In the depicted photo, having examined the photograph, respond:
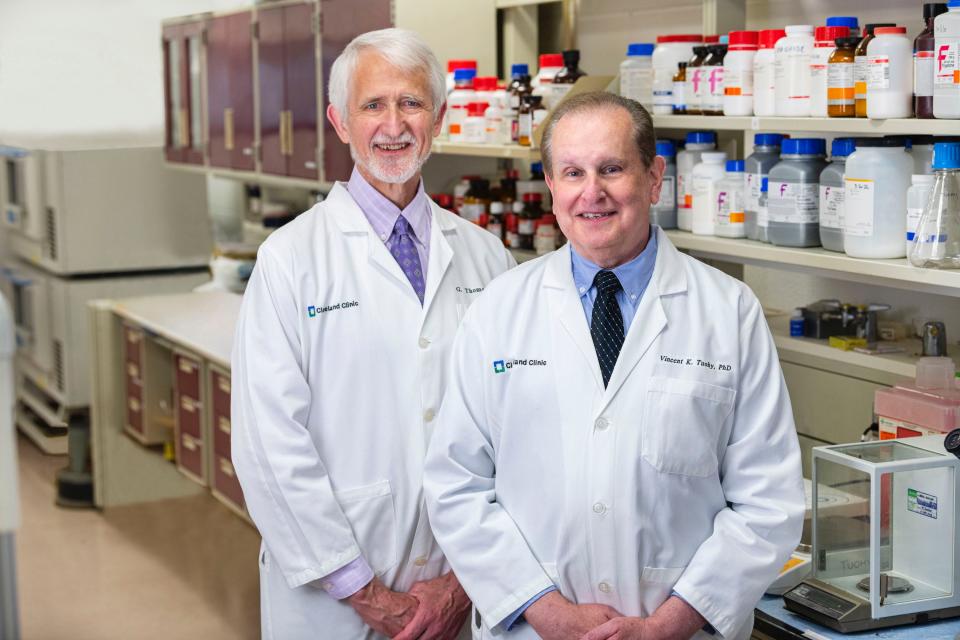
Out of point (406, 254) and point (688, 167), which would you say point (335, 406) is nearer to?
point (406, 254)

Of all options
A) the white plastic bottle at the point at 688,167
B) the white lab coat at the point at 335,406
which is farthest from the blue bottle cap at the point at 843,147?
the white lab coat at the point at 335,406

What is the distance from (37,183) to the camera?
4.07 meters

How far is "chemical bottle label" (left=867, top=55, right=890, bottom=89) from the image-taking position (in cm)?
179

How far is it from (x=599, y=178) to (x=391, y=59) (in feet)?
1.54

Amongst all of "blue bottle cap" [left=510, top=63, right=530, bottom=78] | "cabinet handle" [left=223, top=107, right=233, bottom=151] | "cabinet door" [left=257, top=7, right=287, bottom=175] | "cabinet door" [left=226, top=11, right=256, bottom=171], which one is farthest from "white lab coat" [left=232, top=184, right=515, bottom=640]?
"cabinet handle" [left=223, top=107, right=233, bottom=151]

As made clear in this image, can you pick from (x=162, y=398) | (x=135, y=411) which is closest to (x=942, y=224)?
(x=162, y=398)

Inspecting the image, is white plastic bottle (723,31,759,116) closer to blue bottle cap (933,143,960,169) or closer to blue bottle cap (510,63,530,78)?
blue bottle cap (933,143,960,169)

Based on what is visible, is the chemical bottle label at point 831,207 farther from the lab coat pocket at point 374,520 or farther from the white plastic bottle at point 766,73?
the lab coat pocket at point 374,520

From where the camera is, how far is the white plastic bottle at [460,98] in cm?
270

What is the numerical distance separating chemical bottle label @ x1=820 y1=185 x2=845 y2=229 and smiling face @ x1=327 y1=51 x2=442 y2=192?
0.72 m

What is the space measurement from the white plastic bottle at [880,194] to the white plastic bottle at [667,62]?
20.5 inches

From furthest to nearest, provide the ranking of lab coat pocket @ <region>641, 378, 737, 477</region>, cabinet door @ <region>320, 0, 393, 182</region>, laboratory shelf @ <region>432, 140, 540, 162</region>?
cabinet door @ <region>320, 0, 393, 182</region> < laboratory shelf @ <region>432, 140, 540, 162</region> < lab coat pocket @ <region>641, 378, 737, 477</region>

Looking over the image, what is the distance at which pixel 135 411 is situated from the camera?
4.16 meters

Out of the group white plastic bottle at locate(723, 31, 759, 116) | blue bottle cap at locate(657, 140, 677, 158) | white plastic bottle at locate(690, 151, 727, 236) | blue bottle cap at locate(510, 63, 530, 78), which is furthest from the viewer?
blue bottle cap at locate(510, 63, 530, 78)
